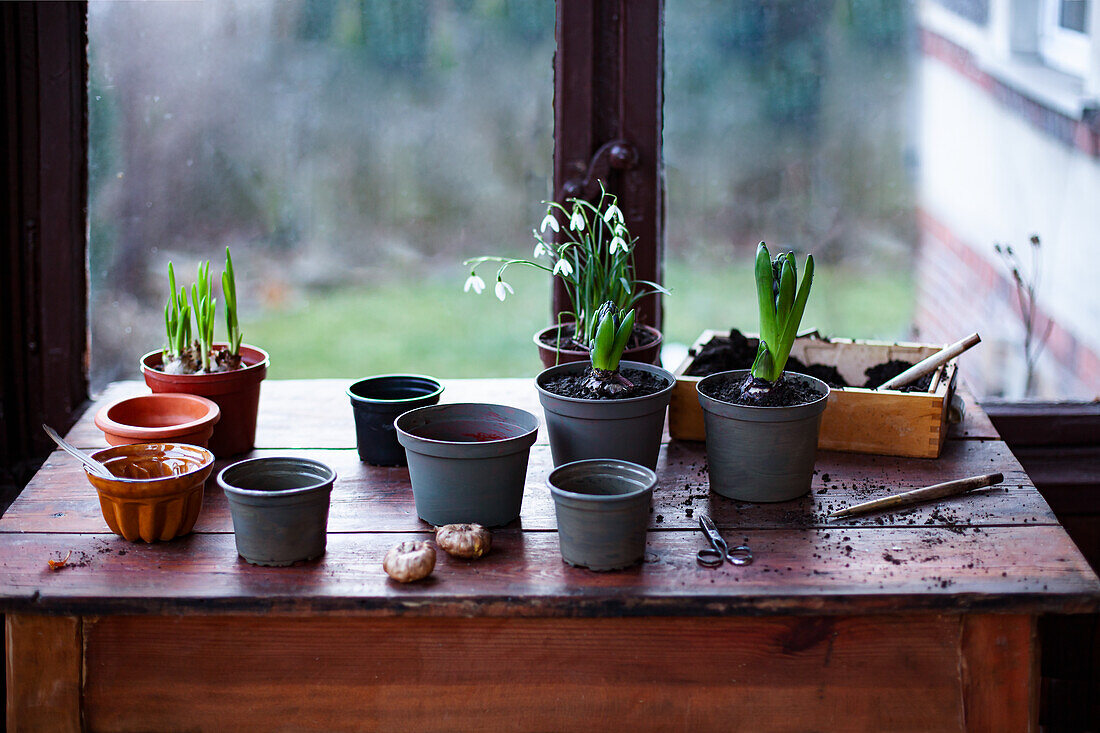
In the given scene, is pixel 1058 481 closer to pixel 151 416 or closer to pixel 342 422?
pixel 342 422

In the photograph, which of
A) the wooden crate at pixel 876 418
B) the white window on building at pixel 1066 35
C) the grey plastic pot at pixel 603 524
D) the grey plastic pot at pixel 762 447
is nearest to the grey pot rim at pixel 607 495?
the grey plastic pot at pixel 603 524

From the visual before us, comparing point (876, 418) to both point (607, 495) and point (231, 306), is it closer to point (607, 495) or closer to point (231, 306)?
point (607, 495)

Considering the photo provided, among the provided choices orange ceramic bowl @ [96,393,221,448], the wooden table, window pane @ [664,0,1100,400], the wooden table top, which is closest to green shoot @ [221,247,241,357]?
orange ceramic bowl @ [96,393,221,448]

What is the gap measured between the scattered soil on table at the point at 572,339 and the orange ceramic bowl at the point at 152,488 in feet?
2.24

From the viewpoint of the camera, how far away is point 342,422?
196cm

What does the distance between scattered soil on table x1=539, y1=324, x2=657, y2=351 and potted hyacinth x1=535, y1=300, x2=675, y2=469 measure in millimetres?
267

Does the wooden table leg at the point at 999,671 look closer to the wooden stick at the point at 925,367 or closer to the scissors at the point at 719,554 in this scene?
the scissors at the point at 719,554

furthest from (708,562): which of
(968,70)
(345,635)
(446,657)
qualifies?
(968,70)

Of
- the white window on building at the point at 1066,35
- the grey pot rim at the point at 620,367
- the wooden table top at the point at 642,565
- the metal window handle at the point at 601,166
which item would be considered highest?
the white window on building at the point at 1066,35

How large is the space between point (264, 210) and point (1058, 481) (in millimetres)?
1874

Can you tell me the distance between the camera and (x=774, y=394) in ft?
5.05

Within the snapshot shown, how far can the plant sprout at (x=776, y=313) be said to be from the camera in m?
1.51

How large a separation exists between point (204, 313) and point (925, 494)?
124cm

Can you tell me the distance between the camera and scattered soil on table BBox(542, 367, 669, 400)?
5.05ft
